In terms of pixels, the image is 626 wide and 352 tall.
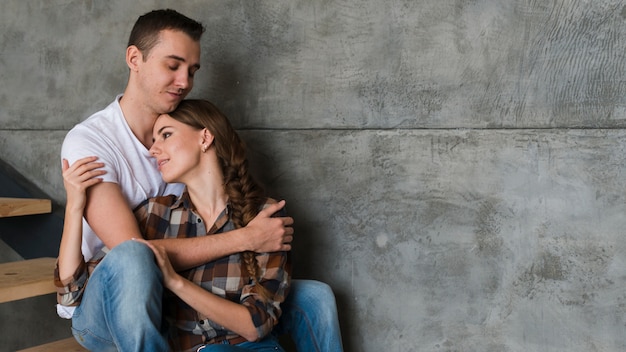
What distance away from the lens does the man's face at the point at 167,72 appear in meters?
1.98

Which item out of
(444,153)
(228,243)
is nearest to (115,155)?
(228,243)

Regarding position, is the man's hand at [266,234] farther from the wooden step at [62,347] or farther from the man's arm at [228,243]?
the wooden step at [62,347]

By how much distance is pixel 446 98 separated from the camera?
2.10 metres

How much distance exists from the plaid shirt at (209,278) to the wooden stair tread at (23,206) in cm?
69

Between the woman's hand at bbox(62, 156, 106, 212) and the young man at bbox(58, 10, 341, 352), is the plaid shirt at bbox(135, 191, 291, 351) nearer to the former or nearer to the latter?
the young man at bbox(58, 10, 341, 352)

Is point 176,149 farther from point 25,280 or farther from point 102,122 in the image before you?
point 25,280

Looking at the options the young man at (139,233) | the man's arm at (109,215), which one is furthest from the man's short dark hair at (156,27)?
the man's arm at (109,215)

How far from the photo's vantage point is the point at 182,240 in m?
1.81

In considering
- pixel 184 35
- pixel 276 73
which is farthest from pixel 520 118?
pixel 184 35

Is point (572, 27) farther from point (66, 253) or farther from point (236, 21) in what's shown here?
point (66, 253)

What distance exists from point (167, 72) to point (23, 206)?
0.86 m

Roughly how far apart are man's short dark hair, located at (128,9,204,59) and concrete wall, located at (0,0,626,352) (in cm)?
34

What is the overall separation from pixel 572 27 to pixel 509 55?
171 mm

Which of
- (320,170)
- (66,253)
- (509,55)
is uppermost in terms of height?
(509,55)
